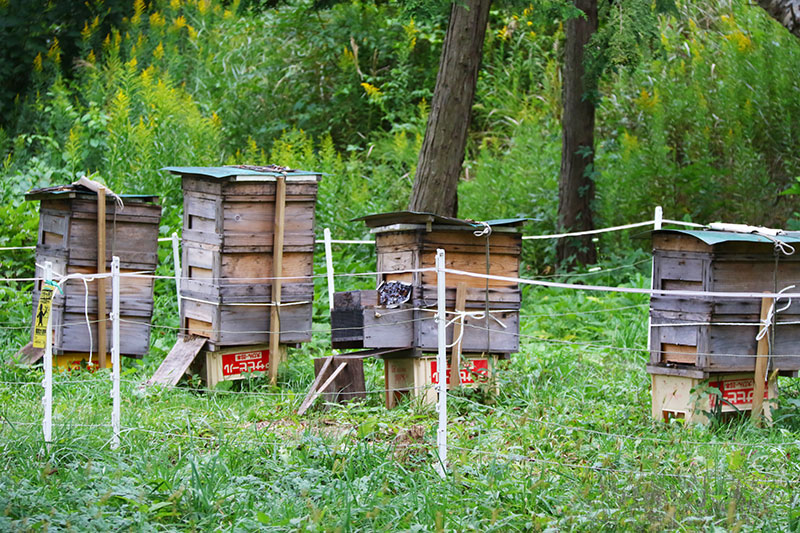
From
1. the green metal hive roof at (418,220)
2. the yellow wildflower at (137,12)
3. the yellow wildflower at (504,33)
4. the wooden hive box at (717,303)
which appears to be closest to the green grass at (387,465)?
the wooden hive box at (717,303)

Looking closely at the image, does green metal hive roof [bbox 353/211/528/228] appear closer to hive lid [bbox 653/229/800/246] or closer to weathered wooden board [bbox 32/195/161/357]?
hive lid [bbox 653/229/800/246]

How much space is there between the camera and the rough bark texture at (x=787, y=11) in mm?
6617

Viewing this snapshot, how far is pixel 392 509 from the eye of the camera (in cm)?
490

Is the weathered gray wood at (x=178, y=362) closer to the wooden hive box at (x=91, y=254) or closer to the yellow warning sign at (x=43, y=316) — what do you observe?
the wooden hive box at (x=91, y=254)

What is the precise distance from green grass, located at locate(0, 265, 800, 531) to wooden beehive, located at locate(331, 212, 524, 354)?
1.68 feet

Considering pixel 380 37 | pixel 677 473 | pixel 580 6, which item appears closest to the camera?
pixel 677 473

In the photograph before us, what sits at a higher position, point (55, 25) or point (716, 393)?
point (55, 25)

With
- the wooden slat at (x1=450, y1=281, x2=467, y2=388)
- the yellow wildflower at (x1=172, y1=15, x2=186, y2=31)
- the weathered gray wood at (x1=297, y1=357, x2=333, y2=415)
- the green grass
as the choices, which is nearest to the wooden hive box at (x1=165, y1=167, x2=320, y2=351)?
the green grass

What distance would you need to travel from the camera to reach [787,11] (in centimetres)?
668

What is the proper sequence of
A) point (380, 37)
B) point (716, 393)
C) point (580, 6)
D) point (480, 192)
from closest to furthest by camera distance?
point (716, 393) → point (580, 6) → point (480, 192) → point (380, 37)

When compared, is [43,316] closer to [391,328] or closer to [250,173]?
[250,173]

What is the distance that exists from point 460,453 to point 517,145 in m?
9.74

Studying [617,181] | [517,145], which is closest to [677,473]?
[617,181]

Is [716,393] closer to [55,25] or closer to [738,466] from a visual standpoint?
[738,466]
